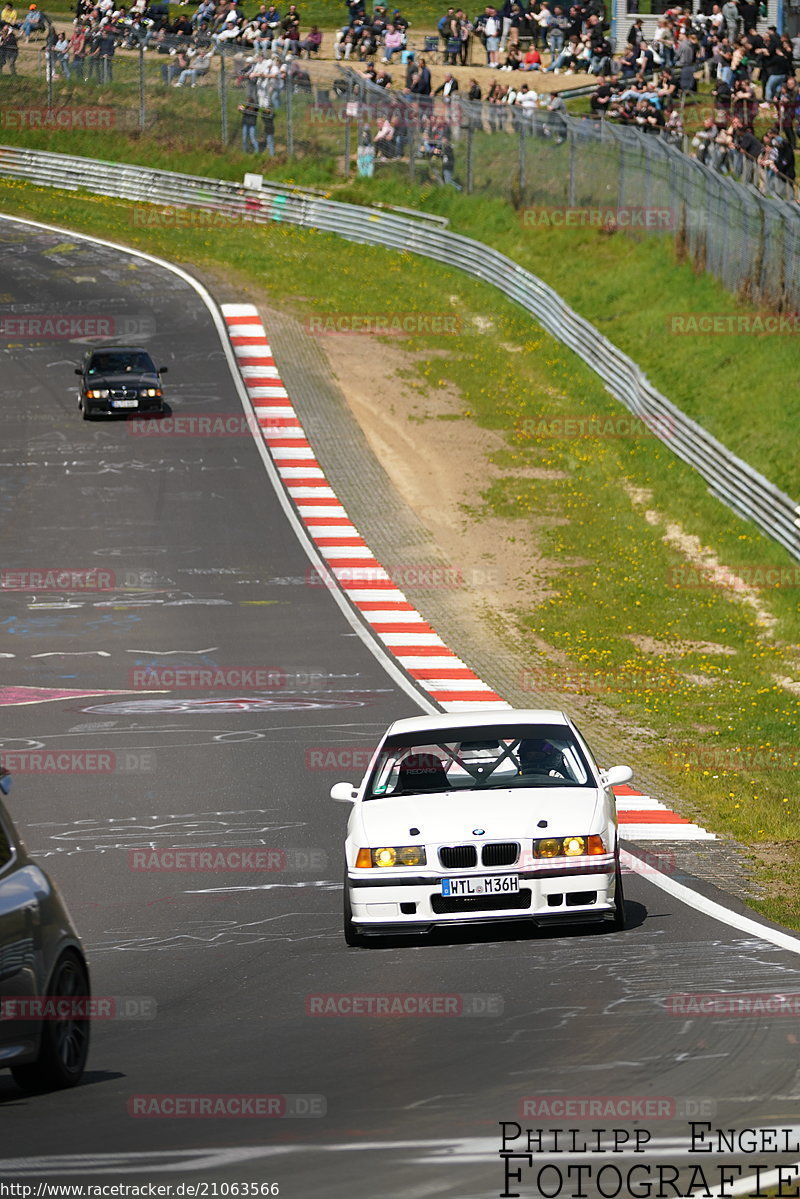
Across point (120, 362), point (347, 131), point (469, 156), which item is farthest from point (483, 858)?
point (347, 131)

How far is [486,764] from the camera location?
13.8m

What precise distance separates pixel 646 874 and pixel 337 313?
3393 cm

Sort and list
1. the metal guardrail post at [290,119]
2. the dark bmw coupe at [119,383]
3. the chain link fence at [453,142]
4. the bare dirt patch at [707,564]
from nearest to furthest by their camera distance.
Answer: the bare dirt patch at [707,564], the dark bmw coupe at [119,383], the chain link fence at [453,142], the metal guardrail post at [290,119]

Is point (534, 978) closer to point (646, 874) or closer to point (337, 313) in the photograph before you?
point (646, 874)

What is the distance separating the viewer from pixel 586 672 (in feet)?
82.2

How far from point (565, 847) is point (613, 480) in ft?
79.1

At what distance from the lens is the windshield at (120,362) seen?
39.0 meters

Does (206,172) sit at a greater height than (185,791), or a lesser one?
greater

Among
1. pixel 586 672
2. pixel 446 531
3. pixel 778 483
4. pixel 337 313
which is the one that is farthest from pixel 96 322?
pixel 586 672

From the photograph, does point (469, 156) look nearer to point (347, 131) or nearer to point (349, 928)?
point (347, 131)

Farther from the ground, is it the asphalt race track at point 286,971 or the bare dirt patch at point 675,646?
the asphalt race track at point 286,971

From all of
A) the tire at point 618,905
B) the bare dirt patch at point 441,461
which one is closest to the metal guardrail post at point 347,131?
the bare dirt patch at point 441,461

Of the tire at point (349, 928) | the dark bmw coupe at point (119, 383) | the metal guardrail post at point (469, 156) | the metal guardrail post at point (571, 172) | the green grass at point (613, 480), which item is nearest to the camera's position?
the tire at point (349, 928)

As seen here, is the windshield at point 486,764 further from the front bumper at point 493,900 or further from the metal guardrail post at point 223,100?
the metal guardrail post at point 223,100
